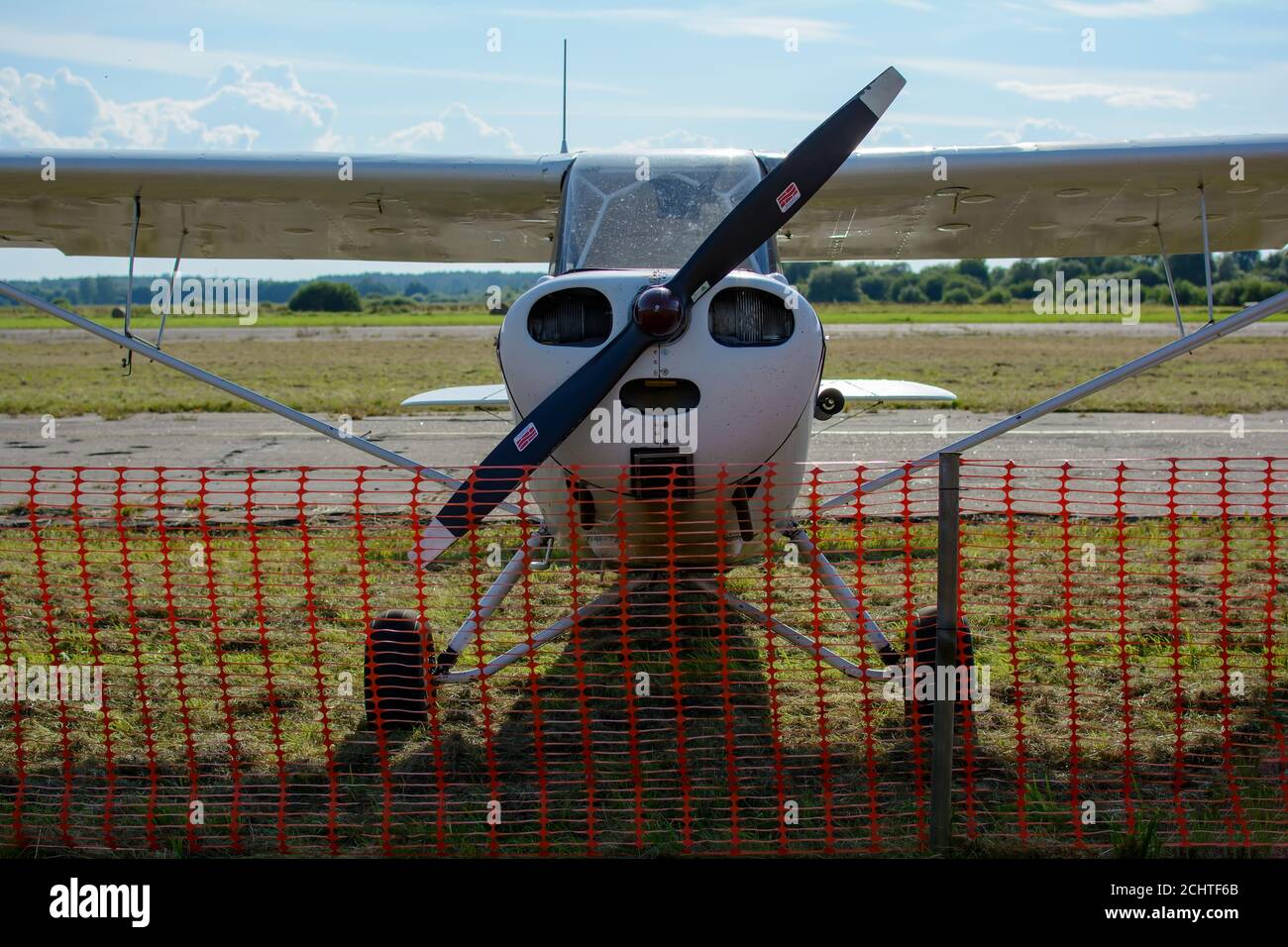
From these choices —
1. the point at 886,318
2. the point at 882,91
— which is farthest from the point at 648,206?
the point at 886,318

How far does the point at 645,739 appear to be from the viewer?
4.76 meters

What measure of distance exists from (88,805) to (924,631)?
356 cm

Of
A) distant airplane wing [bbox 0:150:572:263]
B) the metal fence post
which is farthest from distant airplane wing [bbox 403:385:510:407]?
the metal fence post

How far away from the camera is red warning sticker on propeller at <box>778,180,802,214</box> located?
4.61 m

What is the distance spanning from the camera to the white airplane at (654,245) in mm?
4172

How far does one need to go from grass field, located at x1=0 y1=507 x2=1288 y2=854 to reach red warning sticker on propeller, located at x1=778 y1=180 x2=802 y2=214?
4.79 ft

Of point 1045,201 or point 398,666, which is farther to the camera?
point 1045,201

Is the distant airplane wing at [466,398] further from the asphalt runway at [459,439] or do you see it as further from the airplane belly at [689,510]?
the asphalt runway at [459,439]

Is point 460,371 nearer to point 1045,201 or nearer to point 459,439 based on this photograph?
point 459,439

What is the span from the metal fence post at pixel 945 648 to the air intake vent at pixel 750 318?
2.82 feet

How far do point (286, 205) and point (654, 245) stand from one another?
3408 millimetres

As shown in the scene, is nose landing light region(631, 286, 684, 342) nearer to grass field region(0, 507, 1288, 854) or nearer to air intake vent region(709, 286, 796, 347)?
air intake vent region(709, 286, 796, 347)

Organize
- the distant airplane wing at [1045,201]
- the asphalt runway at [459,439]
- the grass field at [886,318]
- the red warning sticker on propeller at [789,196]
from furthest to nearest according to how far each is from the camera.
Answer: the grass field at [886,318] < the asphalt runway at [459,439] < the distant airplane wing at [1045,201] < the red warning sticker on propeller at [789,196]

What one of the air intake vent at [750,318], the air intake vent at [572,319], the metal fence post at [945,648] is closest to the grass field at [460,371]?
the air intake vent at [572,319]
